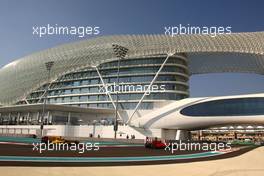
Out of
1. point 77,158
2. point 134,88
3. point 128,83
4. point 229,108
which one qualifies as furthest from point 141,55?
point 77,158

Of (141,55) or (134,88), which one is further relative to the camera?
(134,88)

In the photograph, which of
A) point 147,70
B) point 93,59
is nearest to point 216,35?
point 147,70

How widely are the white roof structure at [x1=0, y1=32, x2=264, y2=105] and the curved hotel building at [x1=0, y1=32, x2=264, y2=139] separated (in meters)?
0.24

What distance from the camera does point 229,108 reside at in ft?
245

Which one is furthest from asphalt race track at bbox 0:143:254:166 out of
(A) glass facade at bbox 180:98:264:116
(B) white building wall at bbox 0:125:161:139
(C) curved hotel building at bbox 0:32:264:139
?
(B) white building wall at bbox 0:125:161:139

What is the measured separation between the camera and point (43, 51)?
113312mm

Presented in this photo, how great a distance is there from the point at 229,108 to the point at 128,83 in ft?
102

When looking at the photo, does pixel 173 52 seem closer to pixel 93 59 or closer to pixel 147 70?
pixel 147 70

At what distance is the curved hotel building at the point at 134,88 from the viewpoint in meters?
77.4

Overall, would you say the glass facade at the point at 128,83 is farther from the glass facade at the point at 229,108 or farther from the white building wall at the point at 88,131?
the glass facade at the point at 229,108

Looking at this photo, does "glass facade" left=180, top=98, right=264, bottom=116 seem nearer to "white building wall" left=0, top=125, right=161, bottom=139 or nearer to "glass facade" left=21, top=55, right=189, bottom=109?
"white building wall" left=0, top=125, right=161, bottom=139

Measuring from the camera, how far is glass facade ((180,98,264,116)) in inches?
2837

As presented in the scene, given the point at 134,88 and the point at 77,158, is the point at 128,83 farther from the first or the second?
the point at 77,158

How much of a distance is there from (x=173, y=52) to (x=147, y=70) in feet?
31.6
